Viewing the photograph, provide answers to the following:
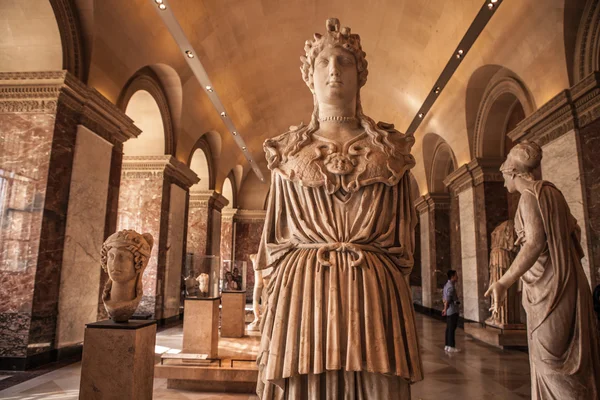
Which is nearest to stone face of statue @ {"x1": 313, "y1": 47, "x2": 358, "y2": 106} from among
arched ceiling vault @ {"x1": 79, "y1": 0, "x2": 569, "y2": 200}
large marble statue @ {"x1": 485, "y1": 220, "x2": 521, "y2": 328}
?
arched ceiling vault @ {"x1": 79, "y1": 0, "x2": 569, "y2": 200}

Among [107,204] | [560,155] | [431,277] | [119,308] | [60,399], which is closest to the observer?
[119,308]

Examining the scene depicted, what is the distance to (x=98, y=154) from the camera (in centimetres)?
820

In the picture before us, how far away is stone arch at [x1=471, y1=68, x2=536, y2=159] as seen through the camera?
11047 millimetres

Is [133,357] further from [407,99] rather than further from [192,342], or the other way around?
[407,99]

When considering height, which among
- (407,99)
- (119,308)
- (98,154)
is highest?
(407,99)

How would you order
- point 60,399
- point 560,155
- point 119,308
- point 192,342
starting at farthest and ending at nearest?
point 560,155, point 192,342, point 60,399, point 119,308

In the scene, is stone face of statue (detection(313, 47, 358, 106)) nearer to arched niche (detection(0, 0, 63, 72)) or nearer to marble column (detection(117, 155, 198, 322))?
arched niche (detection(0, 0, 63, 72))

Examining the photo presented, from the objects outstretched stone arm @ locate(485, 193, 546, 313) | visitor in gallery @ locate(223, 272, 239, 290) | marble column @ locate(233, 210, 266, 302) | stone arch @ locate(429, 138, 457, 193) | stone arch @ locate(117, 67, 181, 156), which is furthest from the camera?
marble column @ locate(233, 210, 266, 302)

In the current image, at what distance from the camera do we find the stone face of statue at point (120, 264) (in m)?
4.43

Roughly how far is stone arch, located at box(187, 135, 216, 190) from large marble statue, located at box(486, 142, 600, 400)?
44.4ft

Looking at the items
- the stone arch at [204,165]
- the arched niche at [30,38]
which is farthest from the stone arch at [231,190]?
the arched niche at [30,38]

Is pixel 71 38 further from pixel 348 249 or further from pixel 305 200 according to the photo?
pixel 348 249

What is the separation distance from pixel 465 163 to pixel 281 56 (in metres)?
7.04

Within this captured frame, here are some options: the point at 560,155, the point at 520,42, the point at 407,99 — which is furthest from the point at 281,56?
the point at 560,155
